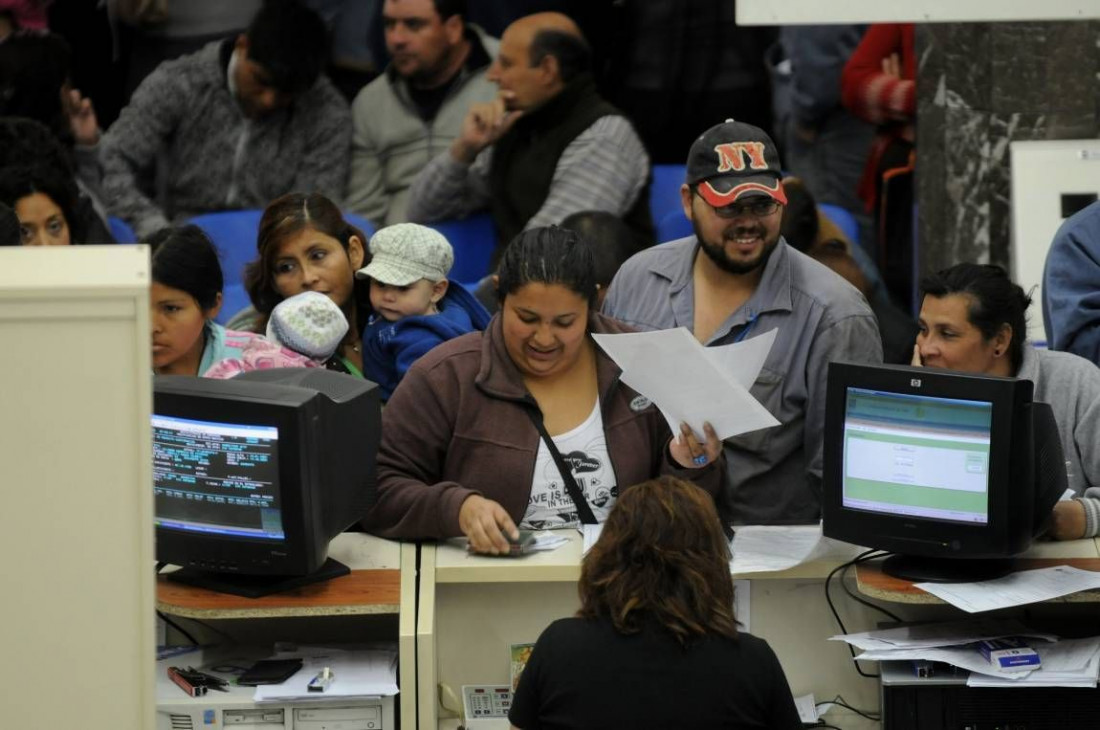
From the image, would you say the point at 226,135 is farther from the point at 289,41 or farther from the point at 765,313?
the point at 765,313

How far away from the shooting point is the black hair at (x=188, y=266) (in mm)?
4520

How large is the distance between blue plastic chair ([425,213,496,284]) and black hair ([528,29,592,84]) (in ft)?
2.00

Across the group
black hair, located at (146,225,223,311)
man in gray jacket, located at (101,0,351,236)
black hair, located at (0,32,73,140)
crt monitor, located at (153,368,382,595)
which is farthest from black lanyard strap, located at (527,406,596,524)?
black hair, located at (0,32,73,140)

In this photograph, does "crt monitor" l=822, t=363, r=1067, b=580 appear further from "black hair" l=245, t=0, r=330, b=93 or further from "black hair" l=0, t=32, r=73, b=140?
"black hair" l=0, t=32, r=73, b=140

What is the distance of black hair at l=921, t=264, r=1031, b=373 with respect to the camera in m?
4.08

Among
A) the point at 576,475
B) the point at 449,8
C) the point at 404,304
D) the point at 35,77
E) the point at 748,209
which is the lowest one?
the point at 576,475

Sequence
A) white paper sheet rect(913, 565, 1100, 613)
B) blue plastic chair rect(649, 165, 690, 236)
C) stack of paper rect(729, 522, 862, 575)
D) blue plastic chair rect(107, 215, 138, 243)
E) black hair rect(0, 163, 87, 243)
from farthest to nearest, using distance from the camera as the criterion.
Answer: blue plastic chair rect(107, 215, 138, 243) < blue plastic chair rect(649, 165, 690, 236) < black hair rect(0, 163, 87, 243) < stack of paper rect(729, 522, 862, 575) < white paper sheet rect(913, 565, 1100, 613)

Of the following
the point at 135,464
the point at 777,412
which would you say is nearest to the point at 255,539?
the point at 777,412

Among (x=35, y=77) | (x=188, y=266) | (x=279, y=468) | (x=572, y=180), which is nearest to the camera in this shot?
(x=279, y=468)

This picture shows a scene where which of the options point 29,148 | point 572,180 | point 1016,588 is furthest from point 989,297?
point 29,148

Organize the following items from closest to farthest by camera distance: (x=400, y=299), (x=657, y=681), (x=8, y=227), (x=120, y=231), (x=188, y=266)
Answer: (x=657, y=681), (x=8, y=227), (x=188, y=266), (x=400, y=299), (x=120, y=231)

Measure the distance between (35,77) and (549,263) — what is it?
3635 millimetres

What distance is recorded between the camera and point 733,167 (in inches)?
169

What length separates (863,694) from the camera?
3.90 meters
